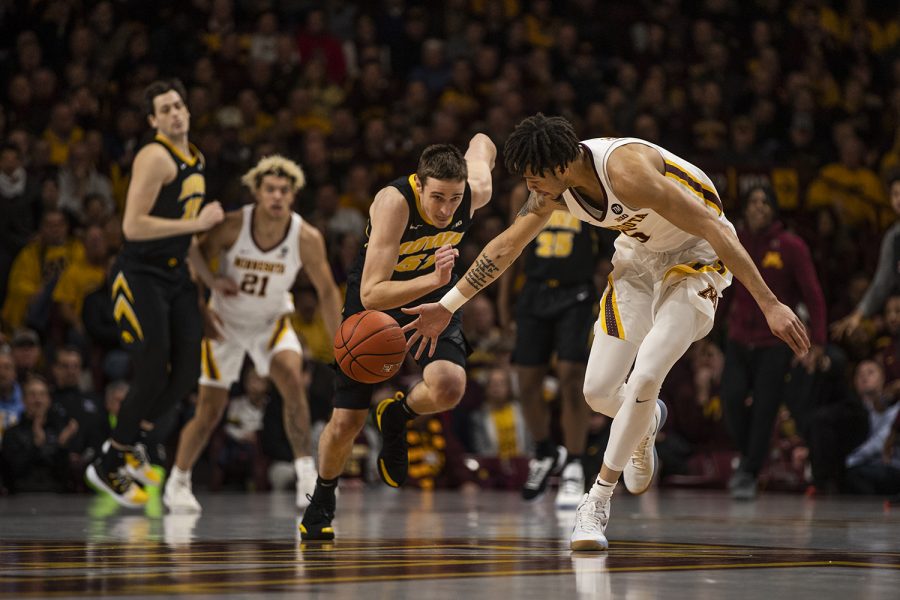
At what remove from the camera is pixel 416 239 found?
19.0ft

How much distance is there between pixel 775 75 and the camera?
49.4ft

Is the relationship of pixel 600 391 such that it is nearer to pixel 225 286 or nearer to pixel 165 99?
pixel 225 286

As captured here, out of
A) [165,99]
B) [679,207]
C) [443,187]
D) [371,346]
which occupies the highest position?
[165,99]

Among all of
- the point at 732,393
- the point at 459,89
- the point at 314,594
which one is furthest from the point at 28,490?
the point at 314,594

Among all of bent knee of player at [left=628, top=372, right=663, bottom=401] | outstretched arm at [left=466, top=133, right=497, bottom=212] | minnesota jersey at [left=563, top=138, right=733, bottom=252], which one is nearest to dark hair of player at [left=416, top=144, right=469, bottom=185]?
outstretched arm at [left=466, top=133, right=497, bottom=212]

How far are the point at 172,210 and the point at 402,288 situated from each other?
2690 mm

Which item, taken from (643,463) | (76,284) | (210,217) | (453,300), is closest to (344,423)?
(453,300)

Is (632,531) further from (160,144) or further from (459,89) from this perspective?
(459,89)

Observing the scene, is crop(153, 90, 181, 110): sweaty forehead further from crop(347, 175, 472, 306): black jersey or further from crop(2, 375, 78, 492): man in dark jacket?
crop(2, 375, 78, 492): man in dark jacket

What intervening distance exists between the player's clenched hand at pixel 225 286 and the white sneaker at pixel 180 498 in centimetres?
112

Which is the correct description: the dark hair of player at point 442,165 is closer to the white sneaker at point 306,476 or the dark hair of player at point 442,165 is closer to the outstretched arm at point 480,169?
the outstretched arm at point 480,169

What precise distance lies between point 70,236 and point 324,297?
4.18 m

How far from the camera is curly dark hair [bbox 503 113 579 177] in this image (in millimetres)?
4898

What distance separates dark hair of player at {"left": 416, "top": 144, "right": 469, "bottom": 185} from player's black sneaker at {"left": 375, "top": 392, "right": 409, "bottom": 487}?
3.29 feet
